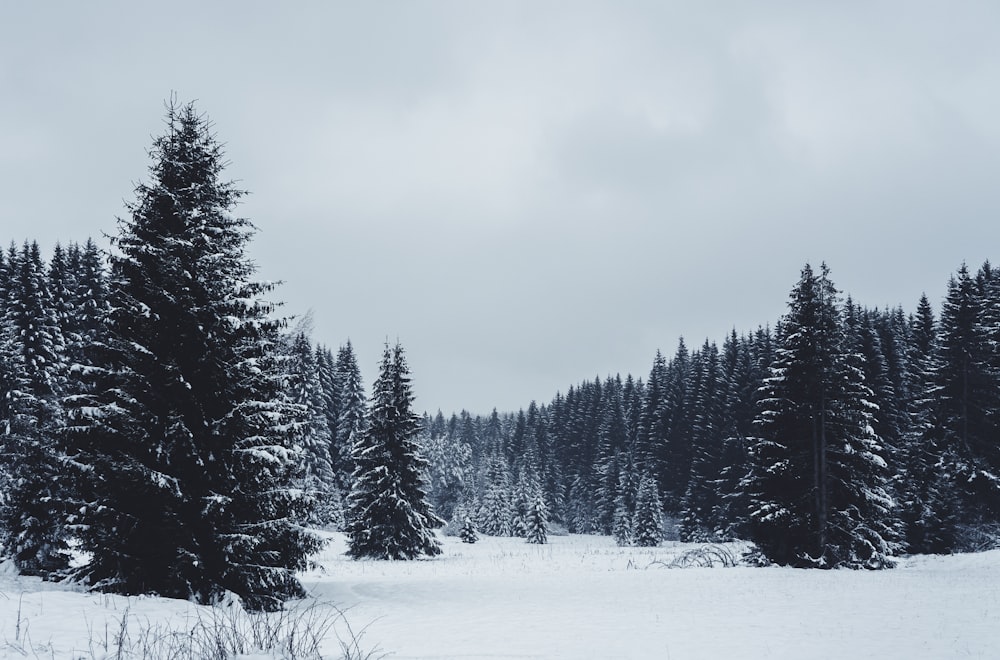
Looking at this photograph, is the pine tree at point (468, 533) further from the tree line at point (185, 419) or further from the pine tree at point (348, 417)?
the tree line at point (185, 419)

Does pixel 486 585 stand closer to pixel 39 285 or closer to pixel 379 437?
pixel 379 437

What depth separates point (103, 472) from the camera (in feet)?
43.1

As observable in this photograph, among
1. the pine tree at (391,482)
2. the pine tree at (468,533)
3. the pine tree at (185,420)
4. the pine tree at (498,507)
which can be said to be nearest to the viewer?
the pine tree at (185,420)

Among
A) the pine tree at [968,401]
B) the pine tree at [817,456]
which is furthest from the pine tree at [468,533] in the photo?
the pine tree at [968,401]

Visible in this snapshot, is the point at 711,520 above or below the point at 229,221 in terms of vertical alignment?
below

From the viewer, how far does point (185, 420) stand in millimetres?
13992

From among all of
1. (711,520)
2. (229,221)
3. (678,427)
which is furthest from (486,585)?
(678,427)

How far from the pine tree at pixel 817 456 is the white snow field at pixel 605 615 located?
3.47 meters

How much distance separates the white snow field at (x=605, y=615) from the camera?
9930 mm

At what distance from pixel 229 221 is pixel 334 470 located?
54226 millimetres

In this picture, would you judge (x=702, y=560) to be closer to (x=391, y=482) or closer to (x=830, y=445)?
(x=830, y=445)

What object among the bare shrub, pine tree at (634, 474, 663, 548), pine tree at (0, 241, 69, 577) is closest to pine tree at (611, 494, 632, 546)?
pine tree at (634, 474, 663, 548)

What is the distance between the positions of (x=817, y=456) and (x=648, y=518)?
32.6m

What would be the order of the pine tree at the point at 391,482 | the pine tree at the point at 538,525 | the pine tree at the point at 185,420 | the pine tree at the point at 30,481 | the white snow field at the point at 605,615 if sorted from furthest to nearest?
the pine tree at the point at 538,525, the pine tree at the point at 391,482, the pine tree at the point at 30,481, the pine tree at the point at 185,420, the white snow field at the point at 605,615
